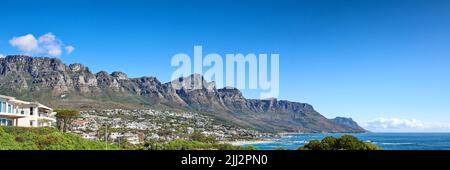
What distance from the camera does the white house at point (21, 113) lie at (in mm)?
35031

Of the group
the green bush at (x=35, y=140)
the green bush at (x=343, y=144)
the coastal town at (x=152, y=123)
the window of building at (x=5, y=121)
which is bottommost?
the coastal town at (x=152, y=123)

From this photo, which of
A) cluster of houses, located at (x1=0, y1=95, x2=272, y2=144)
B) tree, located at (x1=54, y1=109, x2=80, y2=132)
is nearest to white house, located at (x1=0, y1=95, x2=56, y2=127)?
cluster of houses, located at (x1=0, y1=95, x2=272, y2=144)

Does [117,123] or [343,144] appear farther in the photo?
[117,123]

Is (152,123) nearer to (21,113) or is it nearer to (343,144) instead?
(21,113)

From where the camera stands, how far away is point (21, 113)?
129ft

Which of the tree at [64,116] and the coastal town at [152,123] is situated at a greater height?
the tree at [64,116]

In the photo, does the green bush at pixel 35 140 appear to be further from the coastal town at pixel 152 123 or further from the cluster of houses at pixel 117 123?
the coastal town at pixel 152 123

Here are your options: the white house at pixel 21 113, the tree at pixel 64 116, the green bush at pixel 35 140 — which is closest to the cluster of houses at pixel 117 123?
the white house at pixel 21 113

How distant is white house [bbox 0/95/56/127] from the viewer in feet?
115

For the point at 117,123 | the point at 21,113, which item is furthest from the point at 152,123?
the point at 21,113
